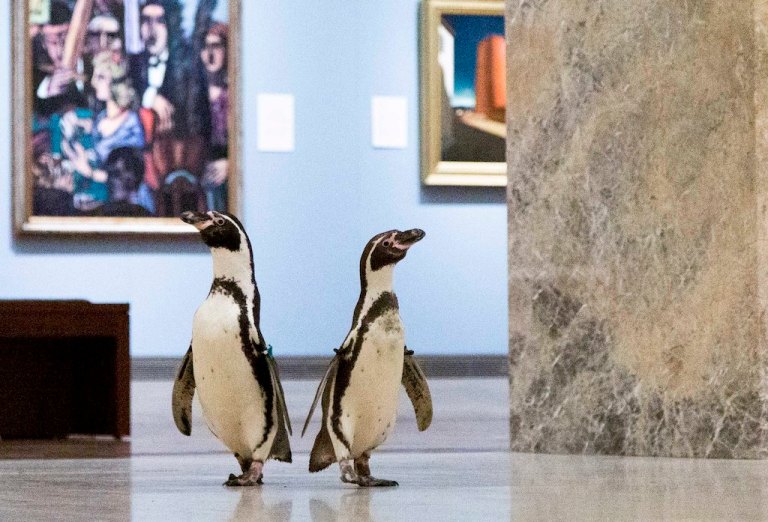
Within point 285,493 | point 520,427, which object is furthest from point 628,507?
point 520,427

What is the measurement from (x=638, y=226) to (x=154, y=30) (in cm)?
550

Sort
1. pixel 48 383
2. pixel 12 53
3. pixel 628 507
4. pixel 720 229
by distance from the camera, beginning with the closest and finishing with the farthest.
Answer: pixel 628 507 < pixel 720 229 < pixel 48 383 < pixel 12 53

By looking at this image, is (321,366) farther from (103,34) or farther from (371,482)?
(371,482)

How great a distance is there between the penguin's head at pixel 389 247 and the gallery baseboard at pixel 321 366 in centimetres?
579

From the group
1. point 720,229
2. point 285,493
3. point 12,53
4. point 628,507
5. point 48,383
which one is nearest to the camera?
point 628,507

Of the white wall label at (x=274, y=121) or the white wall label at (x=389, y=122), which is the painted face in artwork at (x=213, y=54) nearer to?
the white wall label at (x=274, y=121)

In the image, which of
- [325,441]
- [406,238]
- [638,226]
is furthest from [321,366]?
[406,238]

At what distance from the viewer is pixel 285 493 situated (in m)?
2.75

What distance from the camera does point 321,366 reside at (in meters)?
8.86

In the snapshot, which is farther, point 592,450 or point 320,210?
point 320,210

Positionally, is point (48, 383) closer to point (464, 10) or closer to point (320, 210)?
point (320, 210)

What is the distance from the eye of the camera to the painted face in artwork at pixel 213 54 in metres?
8.82

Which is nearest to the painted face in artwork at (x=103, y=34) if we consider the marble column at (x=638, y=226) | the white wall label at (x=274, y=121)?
the white wall label at (x=274, y=121)

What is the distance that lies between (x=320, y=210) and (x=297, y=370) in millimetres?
1034
